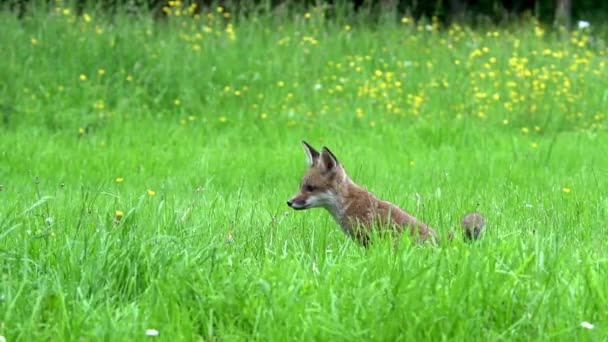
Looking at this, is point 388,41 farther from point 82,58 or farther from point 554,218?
point 554,218

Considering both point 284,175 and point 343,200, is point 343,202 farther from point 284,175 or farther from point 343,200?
point 284,175

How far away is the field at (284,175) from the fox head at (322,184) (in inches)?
7.4

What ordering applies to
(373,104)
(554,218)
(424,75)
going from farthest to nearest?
1. (424,75)
2. (373,104)
3. (554,218)

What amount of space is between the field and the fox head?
0.62ft

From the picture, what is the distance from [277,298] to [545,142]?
7456 millimetres

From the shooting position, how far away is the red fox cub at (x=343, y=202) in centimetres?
719

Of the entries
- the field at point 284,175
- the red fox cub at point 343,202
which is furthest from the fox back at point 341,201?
the field at point 284,175

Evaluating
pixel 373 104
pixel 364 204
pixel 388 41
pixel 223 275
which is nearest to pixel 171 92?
pixel 373 104

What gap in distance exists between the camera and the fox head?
775 cm

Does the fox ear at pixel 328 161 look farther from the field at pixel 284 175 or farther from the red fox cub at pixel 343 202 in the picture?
the field at pixel 284 175

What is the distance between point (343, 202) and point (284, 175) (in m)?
3.09

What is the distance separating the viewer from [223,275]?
5.53 m

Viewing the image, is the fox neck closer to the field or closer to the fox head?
the fox head

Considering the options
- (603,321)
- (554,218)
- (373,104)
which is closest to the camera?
(603,321)
